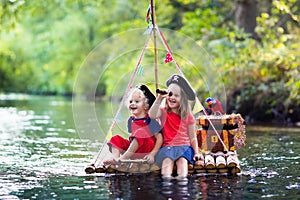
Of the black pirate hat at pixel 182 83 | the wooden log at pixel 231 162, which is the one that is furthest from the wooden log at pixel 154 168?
the black pirate hat at pixel 182 83

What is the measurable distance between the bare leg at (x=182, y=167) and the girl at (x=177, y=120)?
0.09 m

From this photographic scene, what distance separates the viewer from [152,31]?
969 centimetres

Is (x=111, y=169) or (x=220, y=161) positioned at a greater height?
(x=220, y=161)

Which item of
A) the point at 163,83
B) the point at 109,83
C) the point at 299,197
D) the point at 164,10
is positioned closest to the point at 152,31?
the point at 163,83

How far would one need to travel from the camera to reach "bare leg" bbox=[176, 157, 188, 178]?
8.84m

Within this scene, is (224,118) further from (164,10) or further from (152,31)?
(164,10)

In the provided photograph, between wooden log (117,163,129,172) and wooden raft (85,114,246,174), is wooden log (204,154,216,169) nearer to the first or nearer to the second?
wooden raft (85,114,246,174)

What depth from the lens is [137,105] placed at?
920 centimetres

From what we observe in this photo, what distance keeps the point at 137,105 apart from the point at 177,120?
612 millimetres

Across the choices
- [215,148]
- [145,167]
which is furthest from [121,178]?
[215,148]

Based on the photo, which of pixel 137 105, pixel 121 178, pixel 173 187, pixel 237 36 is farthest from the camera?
pixel 237 36

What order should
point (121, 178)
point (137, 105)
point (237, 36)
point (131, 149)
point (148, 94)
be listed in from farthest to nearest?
point (237, 36) < point (148, 94) < point (137, 105) < point (131, 149) < point (121, 178)

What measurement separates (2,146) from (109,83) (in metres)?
30.4

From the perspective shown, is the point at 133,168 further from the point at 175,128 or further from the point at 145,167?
the point at 175,128
